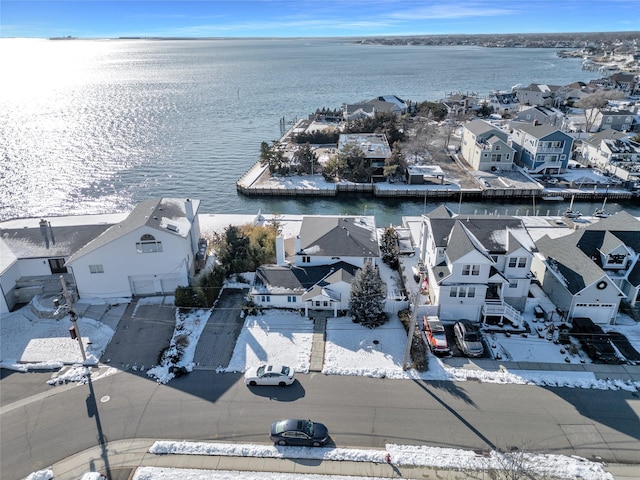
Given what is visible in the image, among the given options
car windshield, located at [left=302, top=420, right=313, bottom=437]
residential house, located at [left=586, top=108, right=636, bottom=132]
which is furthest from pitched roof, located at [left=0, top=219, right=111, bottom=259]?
residential house, located at [left=586, top=108, right=636, bottom=132]

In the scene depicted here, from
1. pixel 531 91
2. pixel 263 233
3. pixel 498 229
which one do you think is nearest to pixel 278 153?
pixel 263 233

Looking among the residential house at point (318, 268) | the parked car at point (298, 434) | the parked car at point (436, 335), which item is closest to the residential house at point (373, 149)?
the residential house at point (318, 268)

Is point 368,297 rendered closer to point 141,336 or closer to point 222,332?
point 222,332

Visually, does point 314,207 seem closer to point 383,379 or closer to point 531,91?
point 383,379

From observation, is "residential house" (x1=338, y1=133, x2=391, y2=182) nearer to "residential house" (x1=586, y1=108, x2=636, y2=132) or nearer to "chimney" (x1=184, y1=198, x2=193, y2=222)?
"chimney" (x1=184, y1=198, x2=193, y2=222)

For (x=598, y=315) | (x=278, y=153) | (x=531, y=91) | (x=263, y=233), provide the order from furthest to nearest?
(x=531, y=91), (x=278, y=153), (x=263, y=233), (x=598, y=315)

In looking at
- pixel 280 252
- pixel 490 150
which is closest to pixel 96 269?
pixel 280 252
